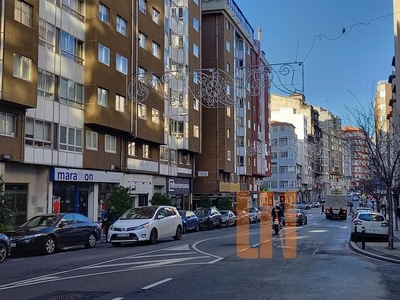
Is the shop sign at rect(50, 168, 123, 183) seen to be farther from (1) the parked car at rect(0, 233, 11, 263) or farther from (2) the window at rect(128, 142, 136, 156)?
(1) the parked car at rect(0, 233, 11, 263)

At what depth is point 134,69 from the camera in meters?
35.4

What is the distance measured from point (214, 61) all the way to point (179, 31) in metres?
Result: 11.1

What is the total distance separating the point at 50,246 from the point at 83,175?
12.3 metres

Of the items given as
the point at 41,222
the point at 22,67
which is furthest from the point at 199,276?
the point at 22,67

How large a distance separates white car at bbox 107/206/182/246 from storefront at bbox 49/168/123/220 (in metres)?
7.39

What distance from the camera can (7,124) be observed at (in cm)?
2395

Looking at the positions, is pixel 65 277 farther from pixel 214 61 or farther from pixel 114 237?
pixel 214 61

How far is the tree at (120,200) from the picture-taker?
29.4 meters

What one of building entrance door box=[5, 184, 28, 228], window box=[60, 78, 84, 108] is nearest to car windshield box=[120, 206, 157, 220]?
building entrance door box=[5, 184, 28, 228]

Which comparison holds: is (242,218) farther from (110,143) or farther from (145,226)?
(145,226)

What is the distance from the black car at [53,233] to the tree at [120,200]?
870 centimetres

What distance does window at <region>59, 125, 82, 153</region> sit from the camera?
28.0 meters

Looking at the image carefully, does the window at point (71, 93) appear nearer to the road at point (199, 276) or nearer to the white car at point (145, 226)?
the white car at point (145, 226)

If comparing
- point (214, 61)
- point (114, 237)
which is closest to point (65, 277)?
point (114, 237)
